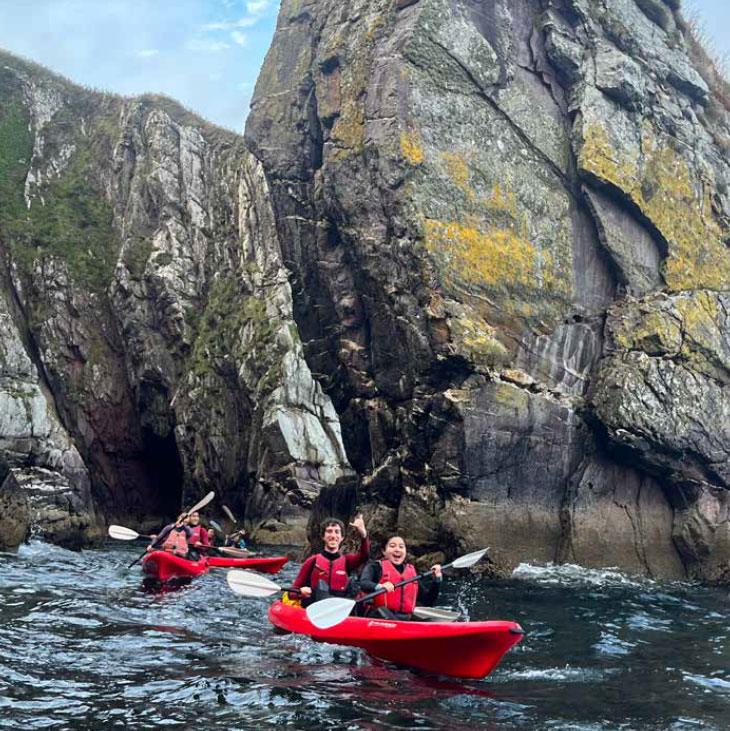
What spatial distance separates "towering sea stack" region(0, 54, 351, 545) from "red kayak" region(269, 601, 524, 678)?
12.8 meters

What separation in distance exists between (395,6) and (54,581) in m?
15.9

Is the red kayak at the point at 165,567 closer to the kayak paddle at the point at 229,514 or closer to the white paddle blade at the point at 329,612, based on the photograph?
the white paddle blade at the point at 329,612

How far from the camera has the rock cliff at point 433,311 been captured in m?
17.3

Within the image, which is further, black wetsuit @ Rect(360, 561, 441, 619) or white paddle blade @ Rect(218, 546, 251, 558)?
white paddle blade @ Rect(218, 546, 251, 558)

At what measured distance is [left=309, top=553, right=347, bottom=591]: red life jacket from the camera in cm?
1068

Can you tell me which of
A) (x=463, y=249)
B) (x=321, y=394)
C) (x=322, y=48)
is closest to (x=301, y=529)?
(x=321, y=394)

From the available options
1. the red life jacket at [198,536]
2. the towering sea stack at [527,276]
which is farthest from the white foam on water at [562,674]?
the red life jacket at [198,536]

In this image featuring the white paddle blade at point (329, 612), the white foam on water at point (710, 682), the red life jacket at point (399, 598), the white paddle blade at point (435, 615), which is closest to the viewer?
the white foam on water at point (710, 682)

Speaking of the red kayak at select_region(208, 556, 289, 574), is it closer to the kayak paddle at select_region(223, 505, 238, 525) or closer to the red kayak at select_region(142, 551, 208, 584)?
the red kayak at select_region(142, 551, 208, 584)

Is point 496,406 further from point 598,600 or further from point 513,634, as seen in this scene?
point 513,634

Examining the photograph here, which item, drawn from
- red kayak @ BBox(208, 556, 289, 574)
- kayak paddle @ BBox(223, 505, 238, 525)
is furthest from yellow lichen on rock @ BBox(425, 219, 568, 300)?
kayak paddle @ BBox(223, 505, 238, 525)

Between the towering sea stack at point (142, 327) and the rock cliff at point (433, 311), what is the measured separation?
108mm

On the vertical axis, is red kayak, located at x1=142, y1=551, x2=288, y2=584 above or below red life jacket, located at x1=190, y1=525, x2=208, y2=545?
below

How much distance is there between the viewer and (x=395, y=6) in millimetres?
20766
